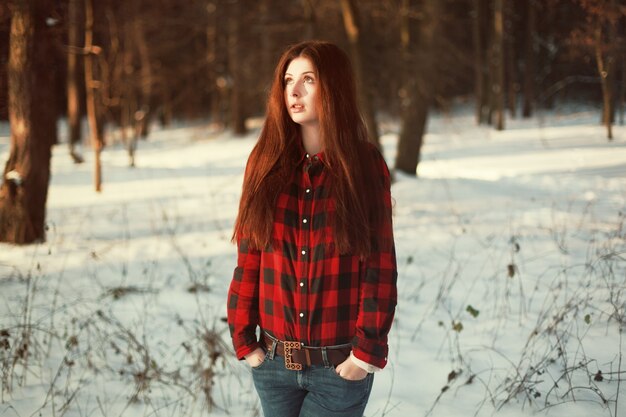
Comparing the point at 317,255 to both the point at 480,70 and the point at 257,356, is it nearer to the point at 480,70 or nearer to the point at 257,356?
the point at 257,356

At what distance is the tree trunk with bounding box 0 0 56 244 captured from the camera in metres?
5.91

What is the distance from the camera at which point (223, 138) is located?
892 inches

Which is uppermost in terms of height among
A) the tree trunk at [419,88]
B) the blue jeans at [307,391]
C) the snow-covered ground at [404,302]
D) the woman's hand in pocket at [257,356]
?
the tree trunk at [419,88]

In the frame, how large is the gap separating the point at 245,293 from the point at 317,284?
1.00 ft

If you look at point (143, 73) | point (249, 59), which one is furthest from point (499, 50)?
point (143, 73)

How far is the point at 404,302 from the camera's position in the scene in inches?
185

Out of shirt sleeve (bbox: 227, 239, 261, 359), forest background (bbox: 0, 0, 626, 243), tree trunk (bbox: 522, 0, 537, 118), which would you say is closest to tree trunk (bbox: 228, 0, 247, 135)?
forest background (bbox: 0, 0, 626, 243)

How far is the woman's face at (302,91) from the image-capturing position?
1776mm

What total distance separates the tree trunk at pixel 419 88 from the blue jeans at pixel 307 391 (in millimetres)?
8937

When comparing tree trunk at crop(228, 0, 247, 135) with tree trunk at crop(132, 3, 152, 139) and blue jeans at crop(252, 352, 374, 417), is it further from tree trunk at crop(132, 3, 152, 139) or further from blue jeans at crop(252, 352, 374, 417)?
blue jeans at crop(252, 352, 374, 417)

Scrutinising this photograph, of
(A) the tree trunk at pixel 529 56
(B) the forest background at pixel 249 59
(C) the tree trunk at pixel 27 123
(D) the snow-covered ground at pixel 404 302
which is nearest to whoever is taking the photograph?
(D) the snow-covered ground at pixel 404 302

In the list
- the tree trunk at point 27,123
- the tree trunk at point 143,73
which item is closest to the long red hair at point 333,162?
the tree trunk at point 27,123

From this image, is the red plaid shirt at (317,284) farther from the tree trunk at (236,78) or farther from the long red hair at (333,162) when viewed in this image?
the tree trunk at (236,78)

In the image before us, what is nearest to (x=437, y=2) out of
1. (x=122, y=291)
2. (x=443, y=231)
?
(x=443, y=231)
